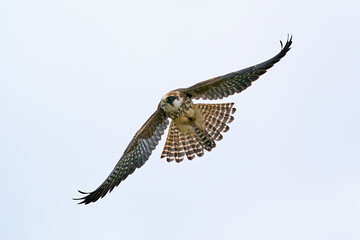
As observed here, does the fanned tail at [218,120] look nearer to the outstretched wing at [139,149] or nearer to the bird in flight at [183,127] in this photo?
the bird in flight at [183,127]

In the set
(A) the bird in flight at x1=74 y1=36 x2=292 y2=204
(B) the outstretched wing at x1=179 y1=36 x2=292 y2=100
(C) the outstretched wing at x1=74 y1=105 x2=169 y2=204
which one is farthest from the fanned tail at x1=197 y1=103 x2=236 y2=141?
(C) the outstretched wing at x1=74 y1=105 x2=169 y2=204

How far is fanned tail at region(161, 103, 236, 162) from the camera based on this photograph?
54.7 ft

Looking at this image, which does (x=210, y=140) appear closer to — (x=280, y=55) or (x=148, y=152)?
(x=148, y=152)

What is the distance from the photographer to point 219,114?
16.7 meters

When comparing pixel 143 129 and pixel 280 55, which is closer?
pixel 280 55

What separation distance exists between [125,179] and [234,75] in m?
3.23

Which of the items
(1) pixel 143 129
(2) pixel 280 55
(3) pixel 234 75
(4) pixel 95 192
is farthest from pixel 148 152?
(2) pixel 280 55

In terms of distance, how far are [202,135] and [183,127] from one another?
519 mm

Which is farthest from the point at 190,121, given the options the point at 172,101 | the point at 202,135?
the point at 172,101

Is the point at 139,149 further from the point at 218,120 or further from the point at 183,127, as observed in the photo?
the point at 218,120

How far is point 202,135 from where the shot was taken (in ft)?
55.3

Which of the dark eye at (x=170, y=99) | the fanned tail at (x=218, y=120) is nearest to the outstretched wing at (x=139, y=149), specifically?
the dark eye at (x=170, y=99)

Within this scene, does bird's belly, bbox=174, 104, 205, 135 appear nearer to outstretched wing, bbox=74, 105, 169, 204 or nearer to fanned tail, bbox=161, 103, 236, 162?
fanned tail, bbox=161, 103, 236, 162

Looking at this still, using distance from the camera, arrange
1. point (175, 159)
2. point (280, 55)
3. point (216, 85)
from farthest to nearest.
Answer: point (175, 159) → point (216, 85) → point (280, 55)
